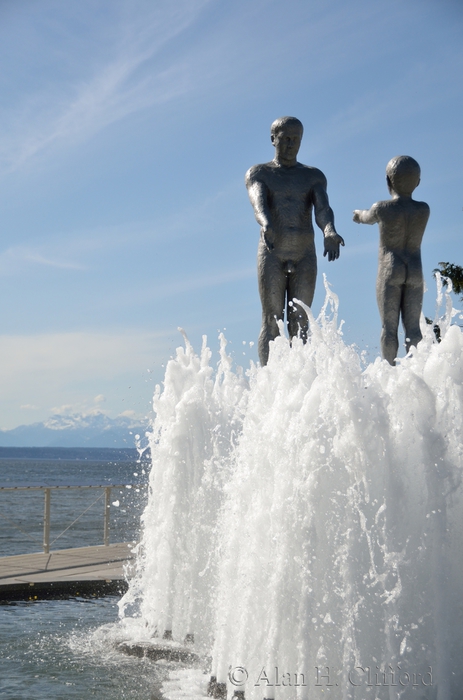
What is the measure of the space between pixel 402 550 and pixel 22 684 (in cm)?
270

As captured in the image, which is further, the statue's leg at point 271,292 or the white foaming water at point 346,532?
the statue's leg at point 271,292

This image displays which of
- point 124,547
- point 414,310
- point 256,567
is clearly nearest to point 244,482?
point 256,567

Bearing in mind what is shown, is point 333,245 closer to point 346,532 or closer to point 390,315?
point 390,315

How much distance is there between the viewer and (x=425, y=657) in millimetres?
3883

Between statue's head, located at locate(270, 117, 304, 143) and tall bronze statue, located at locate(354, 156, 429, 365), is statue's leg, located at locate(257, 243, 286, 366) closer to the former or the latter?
tall bronze statue, located at locate(354, 156, 429, 365)

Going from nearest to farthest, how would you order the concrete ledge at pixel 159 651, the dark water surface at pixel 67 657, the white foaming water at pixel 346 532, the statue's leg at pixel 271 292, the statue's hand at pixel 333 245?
1. the white foaming water at pixel 346 532
2. the dark water surface at pixel 67 657
3. the concrete ledge at pixel 159 651
4. the statue's hand at pixel 333 245
5. the statue's leg at pixel 271 292

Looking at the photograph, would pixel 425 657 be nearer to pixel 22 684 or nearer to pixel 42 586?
pixel 22 684

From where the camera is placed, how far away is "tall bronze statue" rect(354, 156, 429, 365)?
6.19 m

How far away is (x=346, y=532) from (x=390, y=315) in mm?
2670

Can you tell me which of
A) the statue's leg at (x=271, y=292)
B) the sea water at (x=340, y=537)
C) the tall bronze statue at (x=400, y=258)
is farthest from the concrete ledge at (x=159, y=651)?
the tall bronze statue at (x=400, y=258)

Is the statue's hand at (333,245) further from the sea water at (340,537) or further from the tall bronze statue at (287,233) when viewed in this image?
the sea water at (340,537)

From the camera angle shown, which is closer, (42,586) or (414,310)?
(414,310)

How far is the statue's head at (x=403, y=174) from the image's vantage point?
621 cm

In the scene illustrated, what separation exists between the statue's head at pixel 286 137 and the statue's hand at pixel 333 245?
1063 millimetres
